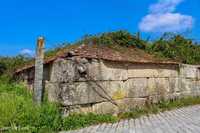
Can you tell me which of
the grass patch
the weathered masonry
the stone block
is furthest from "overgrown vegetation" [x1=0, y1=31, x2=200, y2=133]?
the stone block

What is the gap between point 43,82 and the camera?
1178 cm

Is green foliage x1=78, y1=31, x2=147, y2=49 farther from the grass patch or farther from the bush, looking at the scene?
the bush

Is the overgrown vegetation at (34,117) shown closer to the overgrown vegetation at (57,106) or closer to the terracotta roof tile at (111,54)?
the overgrown vegetation at (57,106)

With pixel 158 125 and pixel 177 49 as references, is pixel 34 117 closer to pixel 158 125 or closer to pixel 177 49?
pixel 158 125

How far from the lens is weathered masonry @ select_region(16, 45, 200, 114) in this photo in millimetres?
11234

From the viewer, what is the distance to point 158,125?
10.4 m

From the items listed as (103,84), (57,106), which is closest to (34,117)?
(57,106)

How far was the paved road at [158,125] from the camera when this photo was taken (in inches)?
379

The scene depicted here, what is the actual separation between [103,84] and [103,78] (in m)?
0.20

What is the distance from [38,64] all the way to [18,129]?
2.58 meters

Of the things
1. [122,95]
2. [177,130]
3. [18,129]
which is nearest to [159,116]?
[122,95]

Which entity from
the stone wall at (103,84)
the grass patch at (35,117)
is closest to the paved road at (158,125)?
the grass patch at (35,117)

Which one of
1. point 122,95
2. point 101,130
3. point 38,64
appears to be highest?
point 38,64

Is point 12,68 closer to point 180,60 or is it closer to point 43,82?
point 43,82
